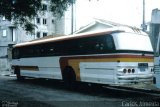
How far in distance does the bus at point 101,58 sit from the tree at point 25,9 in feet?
7.58

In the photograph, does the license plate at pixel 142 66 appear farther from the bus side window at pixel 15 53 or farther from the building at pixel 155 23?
the bus side window at pixel 15 53

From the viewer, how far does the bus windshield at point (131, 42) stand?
46.6ft

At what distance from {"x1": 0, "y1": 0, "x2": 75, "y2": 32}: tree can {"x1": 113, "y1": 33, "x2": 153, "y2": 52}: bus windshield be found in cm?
266

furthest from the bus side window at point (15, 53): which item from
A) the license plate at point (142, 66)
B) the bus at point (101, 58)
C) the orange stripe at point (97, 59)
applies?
the license plate at point (142, 66)

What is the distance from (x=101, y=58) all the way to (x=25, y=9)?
13.8 feet

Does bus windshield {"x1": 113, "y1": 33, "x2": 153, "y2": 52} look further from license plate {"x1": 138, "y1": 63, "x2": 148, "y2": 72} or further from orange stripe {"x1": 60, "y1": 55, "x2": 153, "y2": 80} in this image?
license plate {"x1": 138, "y1": 63, "x2": 148, "y2": 72}

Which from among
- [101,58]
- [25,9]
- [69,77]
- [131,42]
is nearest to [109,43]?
[101,58]

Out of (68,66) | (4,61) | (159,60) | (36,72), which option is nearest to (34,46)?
(36,72)

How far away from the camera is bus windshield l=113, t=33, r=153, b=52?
14216 mm

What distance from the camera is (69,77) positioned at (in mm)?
17469

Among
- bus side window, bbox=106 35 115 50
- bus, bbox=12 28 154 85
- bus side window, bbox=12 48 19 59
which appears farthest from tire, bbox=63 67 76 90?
bus side window, bbox=12 48 19 59

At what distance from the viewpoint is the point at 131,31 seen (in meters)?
14.9

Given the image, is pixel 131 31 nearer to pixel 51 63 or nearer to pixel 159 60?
pixel 159 60

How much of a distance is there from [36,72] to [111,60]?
A: 7.67m
